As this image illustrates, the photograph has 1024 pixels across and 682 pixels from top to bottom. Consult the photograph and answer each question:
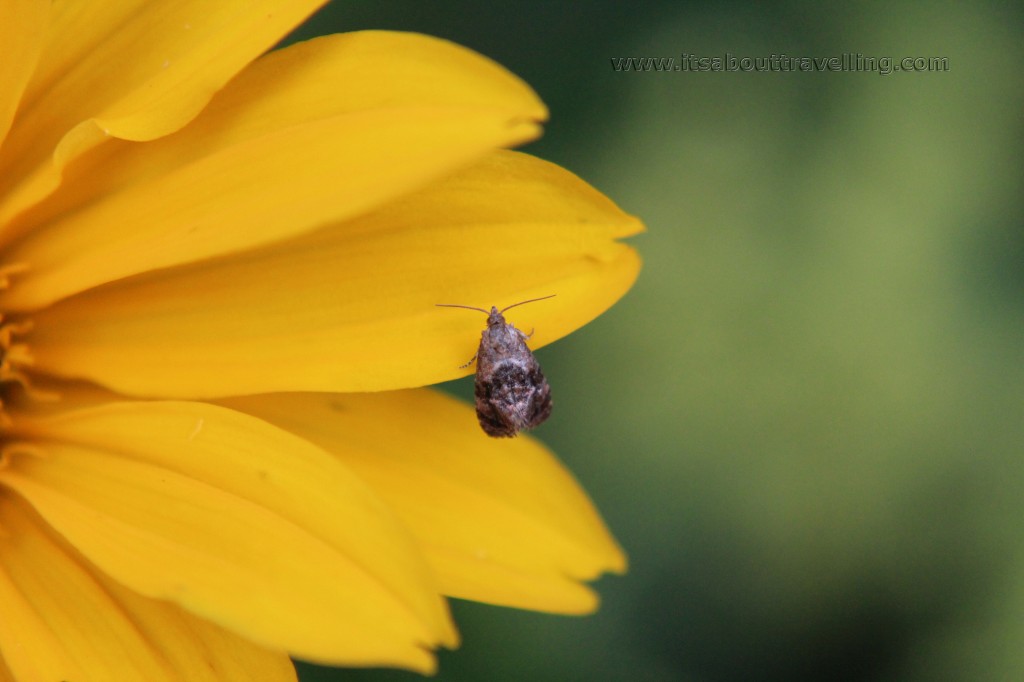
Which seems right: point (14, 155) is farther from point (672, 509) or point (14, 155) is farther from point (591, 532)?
point (672, 509)

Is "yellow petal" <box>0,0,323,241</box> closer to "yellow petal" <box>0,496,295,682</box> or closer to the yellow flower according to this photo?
the yellow flower

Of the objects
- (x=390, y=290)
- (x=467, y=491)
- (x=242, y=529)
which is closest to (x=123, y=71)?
(x=390, y=290)

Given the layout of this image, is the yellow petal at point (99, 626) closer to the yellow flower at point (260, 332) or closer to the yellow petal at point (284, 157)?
the yellow flower at point (260, 332)

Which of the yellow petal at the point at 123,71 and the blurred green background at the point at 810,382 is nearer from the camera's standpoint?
the yellow petal at the point at 123,71

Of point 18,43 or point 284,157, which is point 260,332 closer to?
point 284,157

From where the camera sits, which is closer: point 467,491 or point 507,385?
point 467,491

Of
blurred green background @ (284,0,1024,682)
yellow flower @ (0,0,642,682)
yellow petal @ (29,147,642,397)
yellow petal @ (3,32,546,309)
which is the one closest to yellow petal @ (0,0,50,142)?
yellow flower @ (0,0,642,682)

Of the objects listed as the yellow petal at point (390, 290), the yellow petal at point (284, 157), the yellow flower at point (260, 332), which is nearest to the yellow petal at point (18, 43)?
the yellow flower at point (260, 332)
